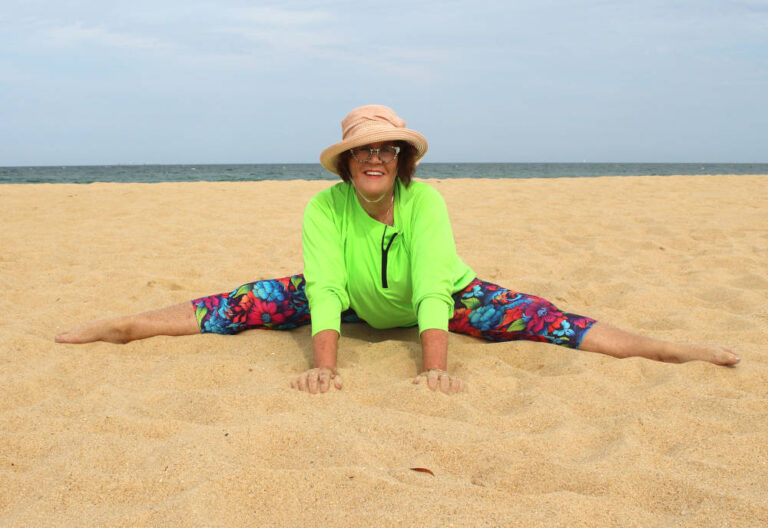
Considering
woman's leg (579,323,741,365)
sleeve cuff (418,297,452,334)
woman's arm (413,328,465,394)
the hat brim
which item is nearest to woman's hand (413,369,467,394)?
woman's arm (413,328,465,394)

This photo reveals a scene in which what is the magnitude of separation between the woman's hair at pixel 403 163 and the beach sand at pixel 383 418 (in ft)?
2.35

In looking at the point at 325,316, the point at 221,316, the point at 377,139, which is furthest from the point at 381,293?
the point at 221,316

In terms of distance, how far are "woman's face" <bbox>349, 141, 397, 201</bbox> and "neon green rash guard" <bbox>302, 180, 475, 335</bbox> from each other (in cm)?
17

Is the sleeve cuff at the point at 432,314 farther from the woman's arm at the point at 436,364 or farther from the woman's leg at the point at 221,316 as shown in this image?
the woman's leg at the point at 221,316

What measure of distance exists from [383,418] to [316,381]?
1.15ft

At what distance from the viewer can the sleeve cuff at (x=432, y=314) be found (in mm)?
2250

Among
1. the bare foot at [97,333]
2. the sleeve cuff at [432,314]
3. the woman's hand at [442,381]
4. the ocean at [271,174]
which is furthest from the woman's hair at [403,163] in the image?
the ocean at [271,174]

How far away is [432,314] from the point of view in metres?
A: 2.26

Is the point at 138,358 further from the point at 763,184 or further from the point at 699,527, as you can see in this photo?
the point at 763,184

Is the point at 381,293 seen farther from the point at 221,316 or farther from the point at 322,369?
the point at 221,316

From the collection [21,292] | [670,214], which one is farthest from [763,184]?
[21,292]

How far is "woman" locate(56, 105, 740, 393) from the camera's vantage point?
2.27 meters

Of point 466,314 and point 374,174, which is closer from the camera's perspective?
point 374,174

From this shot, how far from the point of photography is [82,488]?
4.99 ft
